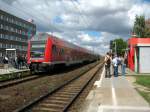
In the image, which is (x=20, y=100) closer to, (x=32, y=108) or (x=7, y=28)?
(x=32, y=108)

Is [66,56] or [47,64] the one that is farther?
[66,56]

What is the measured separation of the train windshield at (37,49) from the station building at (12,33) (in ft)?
206

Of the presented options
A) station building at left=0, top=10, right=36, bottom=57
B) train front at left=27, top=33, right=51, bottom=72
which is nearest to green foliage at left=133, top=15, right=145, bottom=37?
station building at left=0, top=10, right=36, bottom=57

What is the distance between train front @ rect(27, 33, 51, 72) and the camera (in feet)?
89.6

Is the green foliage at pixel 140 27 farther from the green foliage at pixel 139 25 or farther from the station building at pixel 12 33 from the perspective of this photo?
the station building at pixel 12 33

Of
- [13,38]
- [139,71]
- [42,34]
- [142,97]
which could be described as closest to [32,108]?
[142,97]

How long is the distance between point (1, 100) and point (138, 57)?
2224 cm

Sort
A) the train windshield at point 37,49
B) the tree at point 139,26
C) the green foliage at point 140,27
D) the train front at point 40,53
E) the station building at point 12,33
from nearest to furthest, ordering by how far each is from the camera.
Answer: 1. the train front at point 40,53
2. the train windshield at point 37,49
3. the green foliage at point 140,27
4. the tree at point 139,26
5. the station building at point 12,33

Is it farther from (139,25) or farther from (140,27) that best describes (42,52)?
(140,27)

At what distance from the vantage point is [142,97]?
44.7ft

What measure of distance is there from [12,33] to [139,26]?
133 ft

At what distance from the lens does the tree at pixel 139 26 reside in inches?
3558

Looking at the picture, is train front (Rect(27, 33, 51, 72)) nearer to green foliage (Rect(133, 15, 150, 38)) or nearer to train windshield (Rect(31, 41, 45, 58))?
train windshield (Rect(31, 41, 45, 58))

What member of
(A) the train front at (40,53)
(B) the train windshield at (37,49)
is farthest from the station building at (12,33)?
(B) the train windshield at (37,49)
